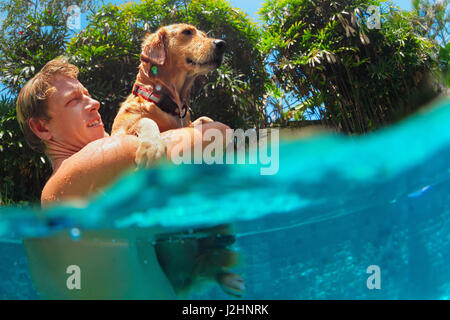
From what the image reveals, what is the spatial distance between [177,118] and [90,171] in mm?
819

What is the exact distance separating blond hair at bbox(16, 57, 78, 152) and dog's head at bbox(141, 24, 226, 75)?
1.90 feet

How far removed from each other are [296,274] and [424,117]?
138 cm

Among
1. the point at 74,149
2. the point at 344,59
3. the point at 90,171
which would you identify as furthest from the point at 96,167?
the point at 344,59

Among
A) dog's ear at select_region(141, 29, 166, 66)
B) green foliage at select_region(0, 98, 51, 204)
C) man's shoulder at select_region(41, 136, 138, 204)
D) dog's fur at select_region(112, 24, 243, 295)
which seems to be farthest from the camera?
green foliage at select_region(0, 98, 51, 204)

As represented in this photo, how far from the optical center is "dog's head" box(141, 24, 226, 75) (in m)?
2.50

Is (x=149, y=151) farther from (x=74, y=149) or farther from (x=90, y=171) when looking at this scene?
(x=74, y=149)

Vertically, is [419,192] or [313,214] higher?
[419,192]

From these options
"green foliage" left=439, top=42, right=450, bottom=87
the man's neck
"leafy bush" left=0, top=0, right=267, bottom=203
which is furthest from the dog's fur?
"green foliage" left=439, top=42, right=450, bottom=87

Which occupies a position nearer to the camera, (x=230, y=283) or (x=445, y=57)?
(x=230, y=283)

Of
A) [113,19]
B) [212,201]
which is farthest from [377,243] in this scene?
[113,19]

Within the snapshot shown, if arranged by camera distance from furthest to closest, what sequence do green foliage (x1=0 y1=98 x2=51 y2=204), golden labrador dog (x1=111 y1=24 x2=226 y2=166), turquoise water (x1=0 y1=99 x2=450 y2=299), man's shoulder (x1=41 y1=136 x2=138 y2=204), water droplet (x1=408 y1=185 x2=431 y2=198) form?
green foliage (x1=0 y1=98 x2=51 y2=204), water droplet (x1=408 y1=185 x2=431 y2=198), golden labrador dog (x1=111 y1=24 x2=226 y2=166), turquoise water (x1=0 y1=99 x2=450 y2=299), man's shoulder (x1=41 y1=136 x2=138 y2=204)

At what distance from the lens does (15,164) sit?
4.71 metres

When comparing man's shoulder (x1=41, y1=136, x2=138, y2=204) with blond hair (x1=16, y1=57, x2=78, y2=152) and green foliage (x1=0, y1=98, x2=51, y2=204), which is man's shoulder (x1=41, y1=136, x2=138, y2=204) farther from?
green foliage (x1=0, y1=98, x2=51, y2=204)
